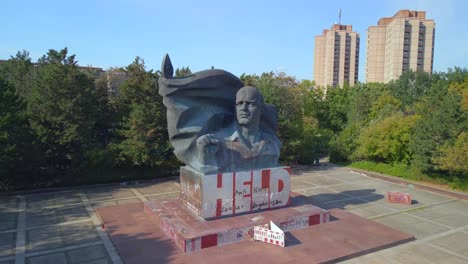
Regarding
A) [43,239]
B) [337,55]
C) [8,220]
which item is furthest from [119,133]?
[337,55]

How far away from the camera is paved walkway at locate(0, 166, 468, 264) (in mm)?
10328

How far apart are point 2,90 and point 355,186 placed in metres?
21.0

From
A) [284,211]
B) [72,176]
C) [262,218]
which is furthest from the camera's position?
[72,176]

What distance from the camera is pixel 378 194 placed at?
18.7m

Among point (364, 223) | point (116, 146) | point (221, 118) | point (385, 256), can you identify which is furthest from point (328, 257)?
point (116, 146)

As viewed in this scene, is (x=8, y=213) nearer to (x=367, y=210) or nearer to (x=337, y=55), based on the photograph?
(x=367, y=210)

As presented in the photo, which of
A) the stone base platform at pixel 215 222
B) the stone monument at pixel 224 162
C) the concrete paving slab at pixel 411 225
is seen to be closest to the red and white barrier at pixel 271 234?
the stone monument at pixel 224 162

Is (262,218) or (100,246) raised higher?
(262,218)

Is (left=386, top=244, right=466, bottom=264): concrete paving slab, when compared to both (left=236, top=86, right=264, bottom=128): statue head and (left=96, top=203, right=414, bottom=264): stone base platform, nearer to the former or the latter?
(left=96, top=203, right=414, bottom=264): stone base platform

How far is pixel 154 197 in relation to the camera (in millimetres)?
18031

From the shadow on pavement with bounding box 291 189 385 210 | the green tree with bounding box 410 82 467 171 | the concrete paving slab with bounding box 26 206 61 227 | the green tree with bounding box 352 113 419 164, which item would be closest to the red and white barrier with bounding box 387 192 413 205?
the shadow on pavement with bounding box 291 189 385 210

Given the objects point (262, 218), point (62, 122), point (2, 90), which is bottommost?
point (262, 218)

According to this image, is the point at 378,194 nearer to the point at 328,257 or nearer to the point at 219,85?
the point at 328,257

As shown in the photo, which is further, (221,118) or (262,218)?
(221,118)
